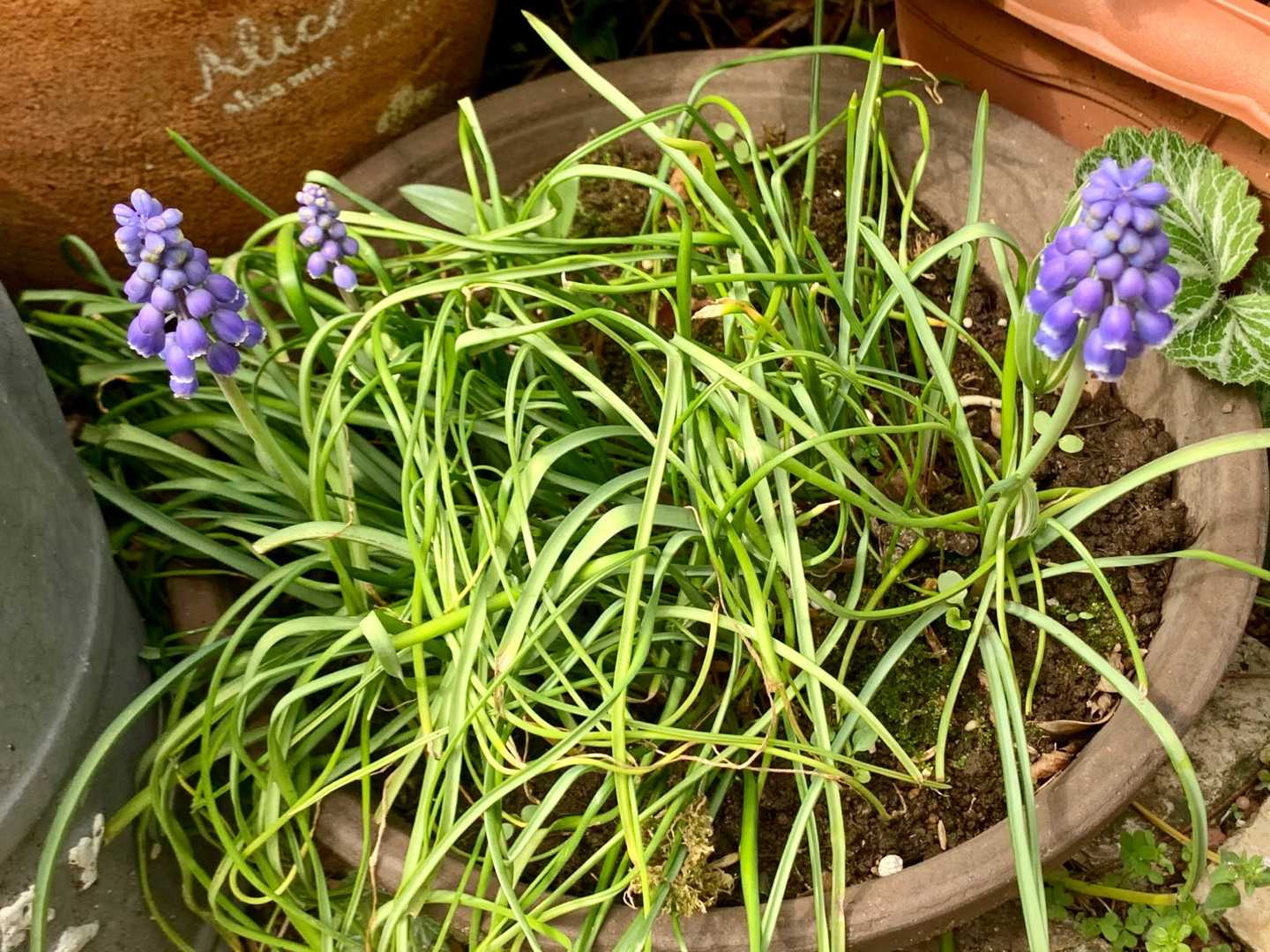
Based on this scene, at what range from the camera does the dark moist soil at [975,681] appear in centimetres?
108

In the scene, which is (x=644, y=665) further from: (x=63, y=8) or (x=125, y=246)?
(x=63, y=8)

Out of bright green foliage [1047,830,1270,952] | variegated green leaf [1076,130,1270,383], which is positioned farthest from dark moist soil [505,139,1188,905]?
bright green foliage [1047,830,1270,952]

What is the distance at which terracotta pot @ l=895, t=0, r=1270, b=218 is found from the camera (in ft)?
3.55

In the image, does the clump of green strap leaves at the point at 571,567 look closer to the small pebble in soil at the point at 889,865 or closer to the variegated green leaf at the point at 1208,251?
the small pebble in soil at the point at 889,865

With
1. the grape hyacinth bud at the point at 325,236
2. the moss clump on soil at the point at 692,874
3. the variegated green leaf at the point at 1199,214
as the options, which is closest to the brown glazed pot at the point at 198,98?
the grape hyacinth bud at the point at 325,236

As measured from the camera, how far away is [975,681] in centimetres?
115

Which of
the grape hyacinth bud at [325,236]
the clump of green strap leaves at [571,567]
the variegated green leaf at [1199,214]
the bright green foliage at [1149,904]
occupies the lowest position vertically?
the bright green foliage at [1149,904]

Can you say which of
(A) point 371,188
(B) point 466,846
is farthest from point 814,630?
(A) point 371,188

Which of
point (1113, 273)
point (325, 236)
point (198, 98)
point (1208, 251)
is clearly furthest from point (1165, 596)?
point (198, 98)

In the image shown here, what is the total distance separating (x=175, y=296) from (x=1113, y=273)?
71cm

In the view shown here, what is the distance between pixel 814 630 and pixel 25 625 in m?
0.75

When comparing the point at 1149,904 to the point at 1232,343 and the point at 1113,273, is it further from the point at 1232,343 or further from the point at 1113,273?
the point at 1113,273

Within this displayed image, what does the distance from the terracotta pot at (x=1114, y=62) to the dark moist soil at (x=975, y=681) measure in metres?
0.31

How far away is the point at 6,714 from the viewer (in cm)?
93
